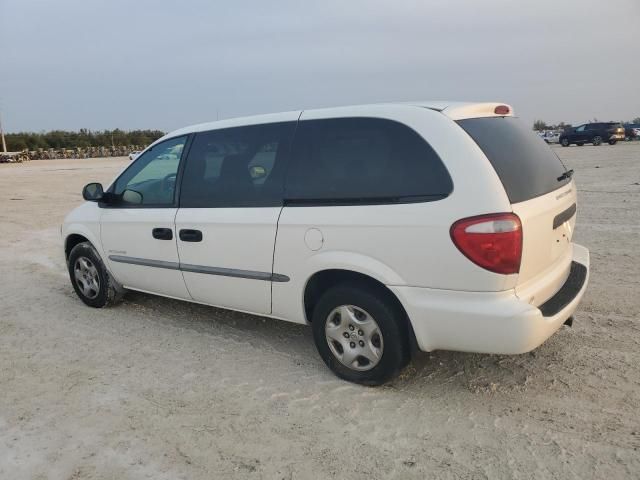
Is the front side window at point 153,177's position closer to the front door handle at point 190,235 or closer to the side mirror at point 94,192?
the side mirror at point 94,192

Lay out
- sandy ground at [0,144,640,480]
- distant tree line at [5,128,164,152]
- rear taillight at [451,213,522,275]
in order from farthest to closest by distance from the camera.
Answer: distant tree line at [5,128,164,152] < rear taillight at [451,213,522,275] < sandy ground at [0,144,640,480]

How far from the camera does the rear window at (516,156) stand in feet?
10.0

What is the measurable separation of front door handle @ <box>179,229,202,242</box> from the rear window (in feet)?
6.89

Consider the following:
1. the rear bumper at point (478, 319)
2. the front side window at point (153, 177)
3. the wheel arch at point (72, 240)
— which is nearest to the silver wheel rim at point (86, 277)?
the wheel arch at point (72, 240)

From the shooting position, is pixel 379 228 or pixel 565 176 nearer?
pixel 379 228

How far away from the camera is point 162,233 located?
4.42 meters

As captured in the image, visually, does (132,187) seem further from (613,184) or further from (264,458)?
(613,184)

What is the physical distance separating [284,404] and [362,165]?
1.56 metres

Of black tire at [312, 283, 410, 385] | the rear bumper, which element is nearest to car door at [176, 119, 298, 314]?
black tire at [312, 283, 410, 385]

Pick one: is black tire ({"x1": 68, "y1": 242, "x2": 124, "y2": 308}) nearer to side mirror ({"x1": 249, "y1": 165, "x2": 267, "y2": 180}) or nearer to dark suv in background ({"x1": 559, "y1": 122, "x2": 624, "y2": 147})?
side mirror ({"x1": 249, "y1": 165, "x2": 267, "y2": 180})

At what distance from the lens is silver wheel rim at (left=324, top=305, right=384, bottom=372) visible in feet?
11.1

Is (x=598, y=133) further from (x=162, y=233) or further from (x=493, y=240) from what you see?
(x=493, y=240)

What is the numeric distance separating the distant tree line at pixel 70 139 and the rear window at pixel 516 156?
64.9 meters

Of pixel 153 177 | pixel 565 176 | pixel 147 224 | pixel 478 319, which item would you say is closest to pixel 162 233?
pixel 147 224
